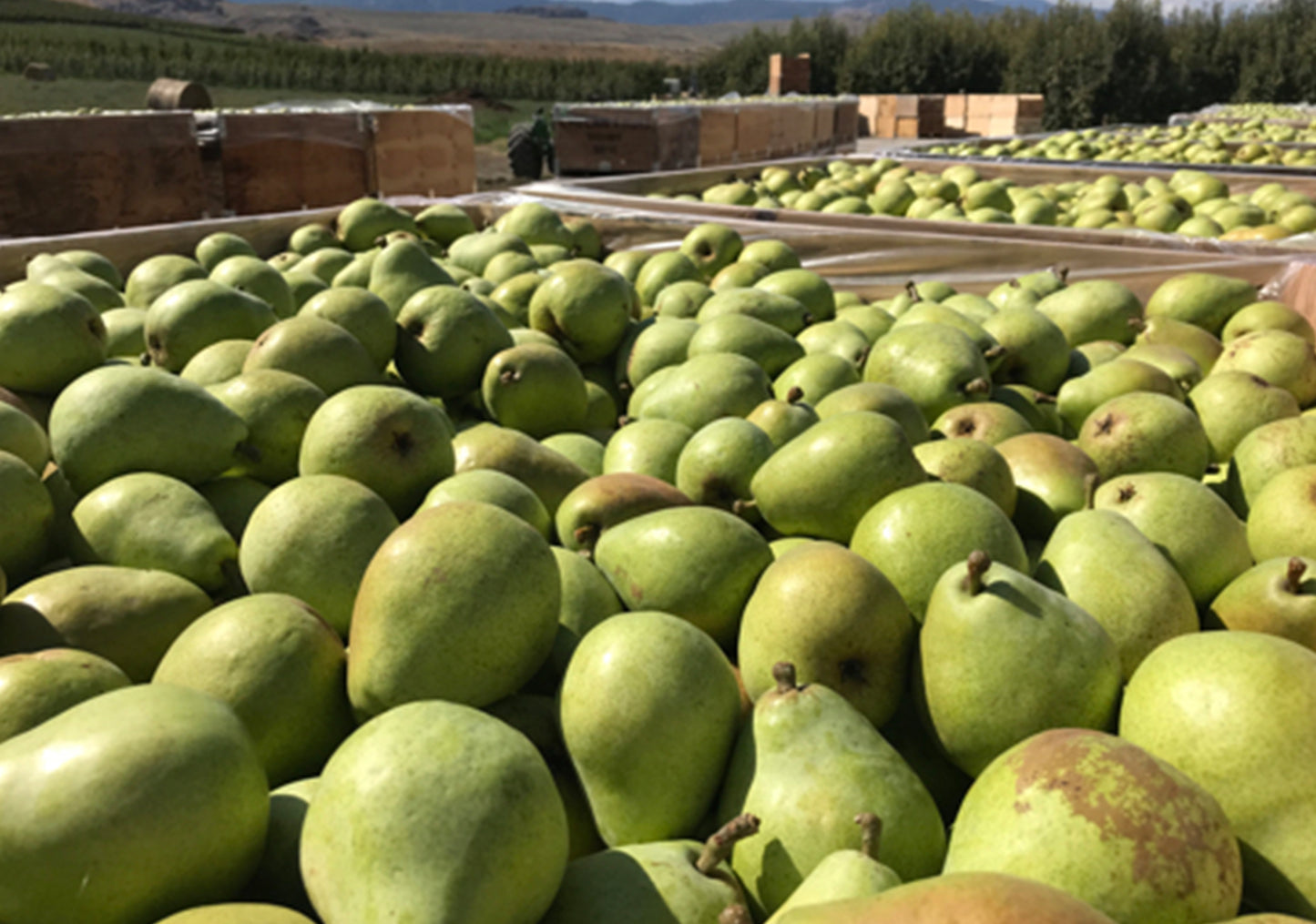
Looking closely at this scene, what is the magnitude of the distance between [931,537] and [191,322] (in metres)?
2.82

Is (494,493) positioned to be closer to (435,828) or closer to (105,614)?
(105,614)

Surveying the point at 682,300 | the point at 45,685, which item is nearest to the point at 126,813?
the point at 45,685

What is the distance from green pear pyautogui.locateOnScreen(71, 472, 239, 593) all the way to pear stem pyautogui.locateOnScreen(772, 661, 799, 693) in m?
1.54

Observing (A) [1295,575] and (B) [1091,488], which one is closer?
(A) [1295,575]

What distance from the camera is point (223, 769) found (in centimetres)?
154

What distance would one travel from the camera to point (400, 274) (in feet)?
13.8

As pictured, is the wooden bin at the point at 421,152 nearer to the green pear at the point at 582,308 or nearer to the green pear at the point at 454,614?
the green pear at the point at 582,308

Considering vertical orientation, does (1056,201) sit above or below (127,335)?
above

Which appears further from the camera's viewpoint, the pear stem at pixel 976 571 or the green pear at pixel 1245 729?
the pear stem at pixel 976 571

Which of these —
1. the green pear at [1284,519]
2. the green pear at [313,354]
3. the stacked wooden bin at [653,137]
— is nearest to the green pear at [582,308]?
the green pear at [313,354]

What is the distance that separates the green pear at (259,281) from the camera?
4.09m

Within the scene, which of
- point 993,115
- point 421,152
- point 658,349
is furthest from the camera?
point 993,115

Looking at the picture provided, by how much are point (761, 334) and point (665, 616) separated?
7.08ft

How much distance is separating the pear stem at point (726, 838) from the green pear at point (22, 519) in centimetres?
190
